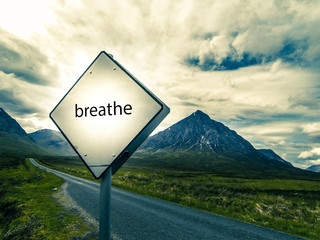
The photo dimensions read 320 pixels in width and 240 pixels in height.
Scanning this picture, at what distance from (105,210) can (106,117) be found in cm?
79

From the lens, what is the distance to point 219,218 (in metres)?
10.5

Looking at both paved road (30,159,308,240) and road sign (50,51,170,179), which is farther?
paved road (30,159,308,240)

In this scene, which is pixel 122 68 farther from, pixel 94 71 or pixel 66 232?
pixel 66 232

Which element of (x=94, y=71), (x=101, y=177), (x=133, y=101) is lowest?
(x=101, y=177)

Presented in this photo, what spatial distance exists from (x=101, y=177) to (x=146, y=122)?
2.14ft

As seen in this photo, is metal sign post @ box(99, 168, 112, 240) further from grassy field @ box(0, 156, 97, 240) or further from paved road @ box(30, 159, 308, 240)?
grassy field @ box(0, 156, 97, 240)

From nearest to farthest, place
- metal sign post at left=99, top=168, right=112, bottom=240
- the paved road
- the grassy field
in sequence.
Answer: metal sign post at left=99, top=168, right=112, bottom=240
the grassy field
the paved road

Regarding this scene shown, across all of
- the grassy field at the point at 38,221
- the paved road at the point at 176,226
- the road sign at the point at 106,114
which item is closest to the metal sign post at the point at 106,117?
the road sign at the point at 106,114

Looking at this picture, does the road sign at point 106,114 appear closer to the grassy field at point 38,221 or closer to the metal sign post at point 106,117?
the metal sign post at point 106,117

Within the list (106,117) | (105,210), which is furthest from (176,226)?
(106,117)

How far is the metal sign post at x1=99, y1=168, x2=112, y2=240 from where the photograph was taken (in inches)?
59.3

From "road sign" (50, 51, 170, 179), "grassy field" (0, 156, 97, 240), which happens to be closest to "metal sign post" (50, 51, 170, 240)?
"road sign" (50, 51, 170, 179)

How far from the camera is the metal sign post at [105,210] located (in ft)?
4.94

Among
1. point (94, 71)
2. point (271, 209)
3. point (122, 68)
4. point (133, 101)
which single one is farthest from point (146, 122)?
point (271, 209)
